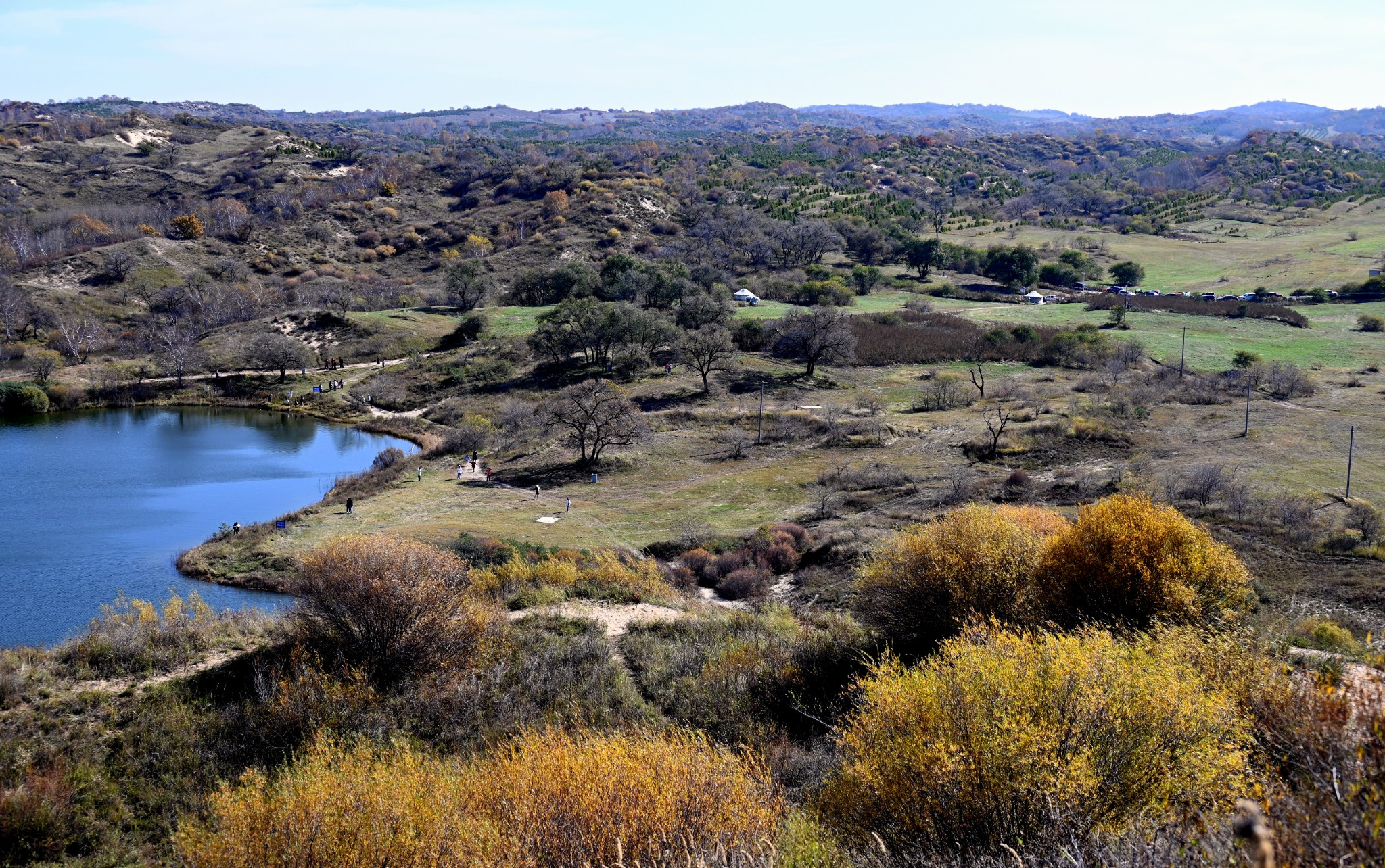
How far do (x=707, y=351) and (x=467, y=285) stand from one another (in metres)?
35.8

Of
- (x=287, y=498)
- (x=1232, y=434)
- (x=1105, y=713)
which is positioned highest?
(x=1105, y=713)

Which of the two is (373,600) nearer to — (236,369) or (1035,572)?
(1035,572)

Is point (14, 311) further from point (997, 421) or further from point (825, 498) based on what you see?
point (997, 421)

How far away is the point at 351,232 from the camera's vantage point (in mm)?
113250

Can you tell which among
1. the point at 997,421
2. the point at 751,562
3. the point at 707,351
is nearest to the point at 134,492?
the point at 751,562

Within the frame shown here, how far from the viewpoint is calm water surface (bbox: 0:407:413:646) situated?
1177 inches

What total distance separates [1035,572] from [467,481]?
1244 inches

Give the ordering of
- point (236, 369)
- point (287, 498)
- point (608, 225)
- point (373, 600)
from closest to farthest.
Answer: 1. point (373, 600)
2. point (287, 498)
3. point (236, 369)
4. point (608, 225)

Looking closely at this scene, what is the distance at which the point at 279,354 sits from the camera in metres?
69.8

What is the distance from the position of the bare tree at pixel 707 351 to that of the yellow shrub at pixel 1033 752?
48029 millimetres

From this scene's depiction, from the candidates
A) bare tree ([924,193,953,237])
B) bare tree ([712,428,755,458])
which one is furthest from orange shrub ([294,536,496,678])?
bare tree ([924,193,953,237])

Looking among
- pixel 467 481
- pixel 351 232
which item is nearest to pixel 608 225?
pixel 351 232

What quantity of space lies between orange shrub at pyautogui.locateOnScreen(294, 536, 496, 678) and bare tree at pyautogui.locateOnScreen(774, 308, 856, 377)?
154 feet

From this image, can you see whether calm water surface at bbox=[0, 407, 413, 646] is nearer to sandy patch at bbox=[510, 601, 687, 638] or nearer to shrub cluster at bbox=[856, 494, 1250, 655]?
sandy patch at bbox=[510, 601, 687, 638]
